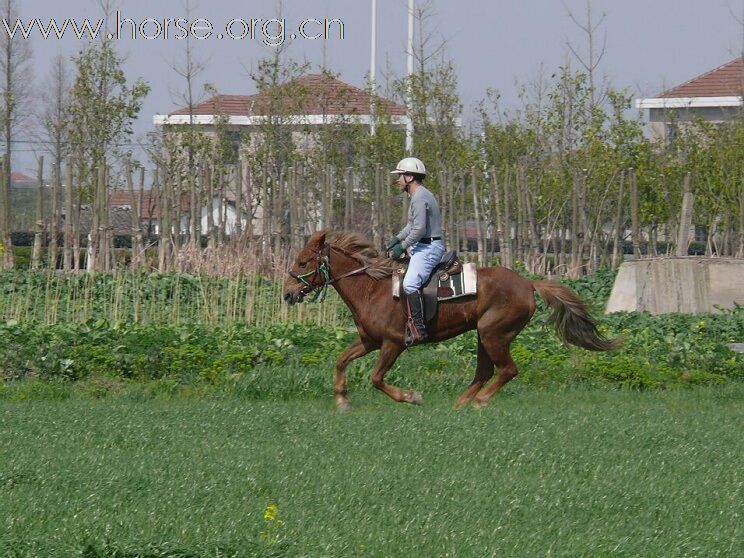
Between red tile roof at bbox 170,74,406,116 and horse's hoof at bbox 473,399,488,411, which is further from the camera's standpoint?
red tile roof at bbox 170,74,406,116

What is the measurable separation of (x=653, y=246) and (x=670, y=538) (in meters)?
21.6

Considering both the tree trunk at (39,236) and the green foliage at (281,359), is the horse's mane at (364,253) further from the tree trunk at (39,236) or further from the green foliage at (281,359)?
the tree trunk at (39,236)

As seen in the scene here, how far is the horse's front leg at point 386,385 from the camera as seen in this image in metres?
12.7

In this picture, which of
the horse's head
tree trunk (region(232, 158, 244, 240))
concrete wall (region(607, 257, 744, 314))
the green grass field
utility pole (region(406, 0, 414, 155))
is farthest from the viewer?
utility pole (region(406, 0, 414, 155))

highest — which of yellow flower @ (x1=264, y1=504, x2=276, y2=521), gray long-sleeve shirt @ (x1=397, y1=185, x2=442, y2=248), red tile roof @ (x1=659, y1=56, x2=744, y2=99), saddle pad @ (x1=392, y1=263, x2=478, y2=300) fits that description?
red tile roof @ (x1=659, y1=56, x2=744, y2=99)

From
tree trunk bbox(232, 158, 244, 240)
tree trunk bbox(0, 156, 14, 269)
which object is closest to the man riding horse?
tree trunk bbox(232, 158, 244, 240)

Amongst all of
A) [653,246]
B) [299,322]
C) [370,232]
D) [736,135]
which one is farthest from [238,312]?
[736,135]

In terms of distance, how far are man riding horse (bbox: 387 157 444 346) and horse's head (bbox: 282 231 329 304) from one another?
80cm

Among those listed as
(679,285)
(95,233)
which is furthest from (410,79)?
(679,285)

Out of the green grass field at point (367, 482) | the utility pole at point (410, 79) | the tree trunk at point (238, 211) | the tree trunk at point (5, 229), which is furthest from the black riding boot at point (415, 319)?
the utility pole at point (410, 79)

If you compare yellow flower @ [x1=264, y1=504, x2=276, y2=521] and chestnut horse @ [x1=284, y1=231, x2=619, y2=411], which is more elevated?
chestnut horse @ [x1=284, y1=231, x2=619, y2=411]

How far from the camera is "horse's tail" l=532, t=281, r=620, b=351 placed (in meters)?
13.3

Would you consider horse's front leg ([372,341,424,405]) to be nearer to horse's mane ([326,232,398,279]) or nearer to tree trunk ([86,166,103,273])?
horse's mane ([326,232,398,279])

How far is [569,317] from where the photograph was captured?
43.7ft
